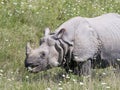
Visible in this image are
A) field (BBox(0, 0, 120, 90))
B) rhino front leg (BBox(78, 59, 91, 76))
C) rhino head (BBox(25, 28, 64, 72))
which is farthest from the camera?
rhino front leg (BBox(78, 59, 91, 76))

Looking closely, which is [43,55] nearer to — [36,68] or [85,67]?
[36,68]

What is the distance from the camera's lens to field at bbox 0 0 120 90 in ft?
32.3

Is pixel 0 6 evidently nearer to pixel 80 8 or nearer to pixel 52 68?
pixel 80 8

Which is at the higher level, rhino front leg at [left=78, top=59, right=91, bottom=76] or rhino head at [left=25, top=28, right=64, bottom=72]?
rhino head at [left=25, top=28, right=64, bottom=72]

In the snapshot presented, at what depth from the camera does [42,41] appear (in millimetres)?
11164

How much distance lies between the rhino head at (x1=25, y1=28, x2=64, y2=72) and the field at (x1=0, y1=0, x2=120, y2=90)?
0.26m

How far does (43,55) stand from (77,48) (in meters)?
0.72

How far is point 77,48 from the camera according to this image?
11.2m

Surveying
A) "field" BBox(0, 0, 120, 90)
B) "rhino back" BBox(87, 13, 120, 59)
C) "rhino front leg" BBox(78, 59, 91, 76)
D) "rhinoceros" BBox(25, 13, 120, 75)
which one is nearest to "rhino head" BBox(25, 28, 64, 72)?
"rhinoceros" BBox(25, 13, 120, 75)

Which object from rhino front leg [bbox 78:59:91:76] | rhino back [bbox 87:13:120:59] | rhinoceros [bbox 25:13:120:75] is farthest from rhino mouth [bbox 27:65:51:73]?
rhino back [bbox 87:13:120:59]

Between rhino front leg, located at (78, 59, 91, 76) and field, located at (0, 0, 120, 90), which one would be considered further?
rhino front leg, located at (78, 59, 91, 76)

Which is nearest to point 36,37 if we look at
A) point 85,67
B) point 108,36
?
point 108,36

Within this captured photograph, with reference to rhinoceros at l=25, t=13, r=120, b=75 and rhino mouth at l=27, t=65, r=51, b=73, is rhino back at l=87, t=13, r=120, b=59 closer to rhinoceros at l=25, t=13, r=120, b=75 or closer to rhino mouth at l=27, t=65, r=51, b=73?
rhinoceros at l=25, t=13, r=120, b=75

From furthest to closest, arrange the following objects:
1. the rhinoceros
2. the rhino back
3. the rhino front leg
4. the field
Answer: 1. the rhino back
2. the rhino front leg
3. the rhinoceros
4. the field
